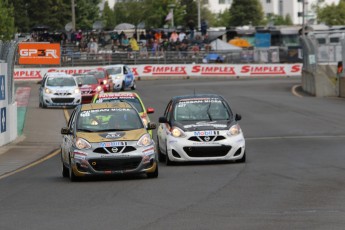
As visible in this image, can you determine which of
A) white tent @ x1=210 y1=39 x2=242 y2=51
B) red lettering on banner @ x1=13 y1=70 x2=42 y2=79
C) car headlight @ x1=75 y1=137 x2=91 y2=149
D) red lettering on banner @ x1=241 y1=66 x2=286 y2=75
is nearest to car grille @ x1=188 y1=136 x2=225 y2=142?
car headlight @ x1=75 y1=137 x2=91 y2=149

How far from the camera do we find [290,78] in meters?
69.8

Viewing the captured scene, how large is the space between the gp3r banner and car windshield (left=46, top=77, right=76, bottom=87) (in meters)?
23.1

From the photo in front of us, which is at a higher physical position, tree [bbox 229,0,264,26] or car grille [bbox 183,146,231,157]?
tree [bbox 229,0,264,26]

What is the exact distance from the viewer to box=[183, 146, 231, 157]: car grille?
19594 mm

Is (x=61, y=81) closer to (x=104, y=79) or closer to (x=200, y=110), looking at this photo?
(x=104, y=79)

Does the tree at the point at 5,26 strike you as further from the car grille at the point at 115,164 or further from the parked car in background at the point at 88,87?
the car grille at the point at 115,164

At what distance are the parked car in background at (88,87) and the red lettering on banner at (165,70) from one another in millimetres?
23304

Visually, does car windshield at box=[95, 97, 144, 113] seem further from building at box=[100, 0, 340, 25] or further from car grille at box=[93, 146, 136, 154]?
building at box=[100, 0, 340, 25]

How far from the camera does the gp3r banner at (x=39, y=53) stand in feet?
221

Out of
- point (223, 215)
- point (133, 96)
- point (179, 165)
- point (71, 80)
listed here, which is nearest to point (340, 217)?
point (223, 215)

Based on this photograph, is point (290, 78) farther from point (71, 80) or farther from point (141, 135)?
point (141, 135)

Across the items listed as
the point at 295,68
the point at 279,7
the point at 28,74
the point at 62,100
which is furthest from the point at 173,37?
the point at 279,7

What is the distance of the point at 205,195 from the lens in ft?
47.6

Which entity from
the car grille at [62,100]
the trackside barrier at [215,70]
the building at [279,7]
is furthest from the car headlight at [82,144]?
the building at [279,7]
